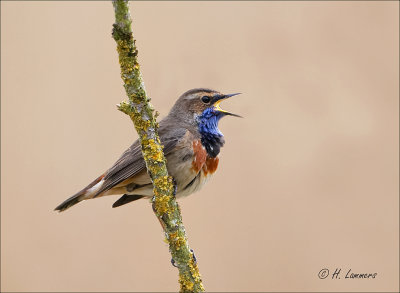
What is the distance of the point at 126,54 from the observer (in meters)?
3.04

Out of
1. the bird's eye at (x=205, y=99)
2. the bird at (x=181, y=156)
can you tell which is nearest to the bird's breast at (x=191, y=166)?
the bird at (x=181, y=156)

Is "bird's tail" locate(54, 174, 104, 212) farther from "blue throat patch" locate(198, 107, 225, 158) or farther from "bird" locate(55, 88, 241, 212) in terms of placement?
"blue throat patch" locate(198, 107, 225, 158)

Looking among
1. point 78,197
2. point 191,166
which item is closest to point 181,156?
point 191,166

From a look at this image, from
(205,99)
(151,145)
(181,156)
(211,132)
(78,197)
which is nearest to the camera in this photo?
(151,145)

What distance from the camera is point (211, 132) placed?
514cm

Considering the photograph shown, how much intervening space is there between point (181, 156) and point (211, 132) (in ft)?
1.81

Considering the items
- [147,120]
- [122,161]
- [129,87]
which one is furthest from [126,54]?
[122,161]

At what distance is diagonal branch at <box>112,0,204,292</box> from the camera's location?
2963mm

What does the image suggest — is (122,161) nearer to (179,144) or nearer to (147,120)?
(179,144)

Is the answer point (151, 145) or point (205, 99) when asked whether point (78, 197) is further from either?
point (151, 145)

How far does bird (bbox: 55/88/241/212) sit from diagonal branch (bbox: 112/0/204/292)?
85 centimetres

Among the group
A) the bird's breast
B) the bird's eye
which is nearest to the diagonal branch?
the bird's breast

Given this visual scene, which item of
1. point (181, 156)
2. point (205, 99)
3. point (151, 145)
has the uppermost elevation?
point (205, 99)

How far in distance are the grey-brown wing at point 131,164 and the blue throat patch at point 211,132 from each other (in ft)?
0.81
